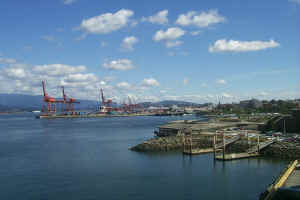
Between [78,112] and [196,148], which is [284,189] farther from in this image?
[78,112]

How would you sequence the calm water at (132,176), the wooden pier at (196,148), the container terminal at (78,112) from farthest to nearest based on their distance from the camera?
the container terminal at (78,112) < the wooden pier at (196,148) < the calm water at (132,176)

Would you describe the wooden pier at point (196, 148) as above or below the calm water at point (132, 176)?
above

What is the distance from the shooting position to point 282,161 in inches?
837

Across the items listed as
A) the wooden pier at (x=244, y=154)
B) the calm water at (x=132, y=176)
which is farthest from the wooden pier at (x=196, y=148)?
the calm water at (x=132, y=176)

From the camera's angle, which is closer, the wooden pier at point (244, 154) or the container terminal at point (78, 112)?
the wooden pier at point (244, 154)

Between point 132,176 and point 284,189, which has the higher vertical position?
point 284,189

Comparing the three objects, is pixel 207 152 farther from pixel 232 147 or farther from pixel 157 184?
pixel 157 184

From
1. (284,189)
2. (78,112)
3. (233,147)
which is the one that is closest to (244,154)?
(233,147)

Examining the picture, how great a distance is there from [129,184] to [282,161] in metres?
10.7

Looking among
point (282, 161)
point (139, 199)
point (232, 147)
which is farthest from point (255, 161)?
point (139, 199)

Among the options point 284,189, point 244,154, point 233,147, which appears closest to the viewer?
point 284,189

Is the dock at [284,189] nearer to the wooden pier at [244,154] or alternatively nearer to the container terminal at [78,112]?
the wooden pier at [244,154]

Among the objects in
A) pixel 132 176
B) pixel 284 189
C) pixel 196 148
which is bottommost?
pixel 132 176

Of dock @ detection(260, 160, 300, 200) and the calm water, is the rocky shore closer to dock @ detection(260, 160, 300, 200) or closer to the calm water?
the calm water
